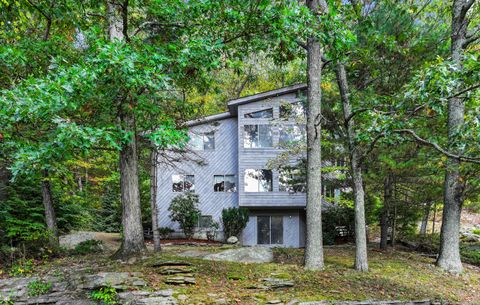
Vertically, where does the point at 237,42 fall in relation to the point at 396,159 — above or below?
above

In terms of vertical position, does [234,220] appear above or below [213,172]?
below

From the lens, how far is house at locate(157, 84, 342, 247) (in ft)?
49.2

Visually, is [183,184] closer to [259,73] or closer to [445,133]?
[259,73]

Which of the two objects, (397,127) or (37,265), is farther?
(37,265)

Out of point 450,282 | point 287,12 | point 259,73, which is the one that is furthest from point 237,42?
point 259,73

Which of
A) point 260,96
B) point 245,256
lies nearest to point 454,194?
point 245,256

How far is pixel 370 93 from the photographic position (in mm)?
8508

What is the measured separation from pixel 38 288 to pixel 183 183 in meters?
11.1

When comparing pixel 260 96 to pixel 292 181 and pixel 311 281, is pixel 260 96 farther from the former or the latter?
pixel 311 281

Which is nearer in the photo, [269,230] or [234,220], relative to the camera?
[234,220]

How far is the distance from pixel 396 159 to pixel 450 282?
3391 millimetres

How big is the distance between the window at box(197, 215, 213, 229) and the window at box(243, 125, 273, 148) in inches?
175

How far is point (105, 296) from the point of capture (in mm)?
4746

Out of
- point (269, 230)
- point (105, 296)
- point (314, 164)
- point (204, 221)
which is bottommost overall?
point (269, 230)
